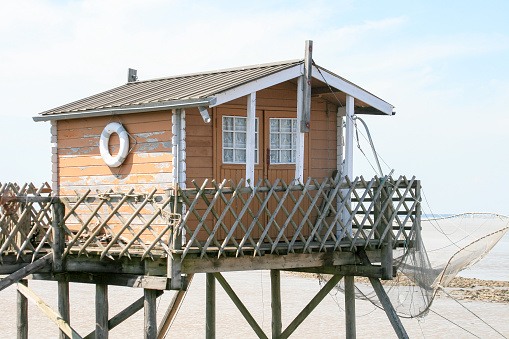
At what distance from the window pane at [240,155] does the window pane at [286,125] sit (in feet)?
3.34

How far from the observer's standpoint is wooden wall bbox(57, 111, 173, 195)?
458 inches

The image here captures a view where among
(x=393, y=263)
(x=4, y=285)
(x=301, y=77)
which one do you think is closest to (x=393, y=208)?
(x=393, y=263)

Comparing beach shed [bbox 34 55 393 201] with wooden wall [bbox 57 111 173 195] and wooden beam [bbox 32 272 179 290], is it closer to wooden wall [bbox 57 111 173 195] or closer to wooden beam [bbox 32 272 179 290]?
wooden wall [bbox 57 111 173 195]

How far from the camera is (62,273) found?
12305 mm

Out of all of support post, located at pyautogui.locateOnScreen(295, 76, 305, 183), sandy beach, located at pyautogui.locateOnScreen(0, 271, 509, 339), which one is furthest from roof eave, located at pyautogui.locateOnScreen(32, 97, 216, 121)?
sandy beach, located at pyautogui.locateOnScreen(0, 271, 509, 339)

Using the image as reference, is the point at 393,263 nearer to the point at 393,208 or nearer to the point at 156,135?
the point at 393,208

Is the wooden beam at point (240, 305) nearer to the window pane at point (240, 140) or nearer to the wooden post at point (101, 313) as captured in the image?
the wooden post at point (101, 313)

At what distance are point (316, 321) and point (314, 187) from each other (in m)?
10.3

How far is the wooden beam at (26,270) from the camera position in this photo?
1127cm

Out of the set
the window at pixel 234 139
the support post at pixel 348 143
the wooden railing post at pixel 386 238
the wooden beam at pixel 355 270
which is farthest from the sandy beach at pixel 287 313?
the window at pixel 234 139

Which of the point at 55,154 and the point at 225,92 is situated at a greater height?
the point at 225,92

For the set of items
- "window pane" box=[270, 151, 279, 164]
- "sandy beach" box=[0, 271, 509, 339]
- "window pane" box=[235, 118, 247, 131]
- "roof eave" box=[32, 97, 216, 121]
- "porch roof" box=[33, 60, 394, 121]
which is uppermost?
"porch roof" box=[33, 60, 394, 121]

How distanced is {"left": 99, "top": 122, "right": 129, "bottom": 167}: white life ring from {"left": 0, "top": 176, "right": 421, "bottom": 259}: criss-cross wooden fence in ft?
2.42

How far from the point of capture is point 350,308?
45.1ft
